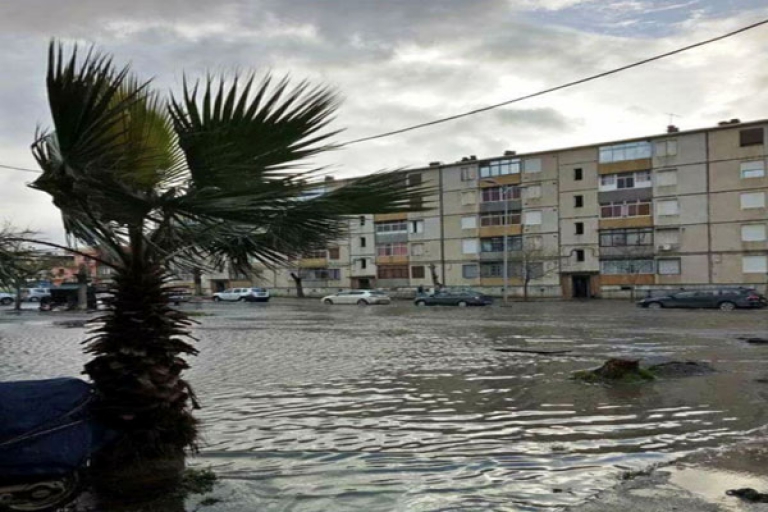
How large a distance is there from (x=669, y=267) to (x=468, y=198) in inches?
770

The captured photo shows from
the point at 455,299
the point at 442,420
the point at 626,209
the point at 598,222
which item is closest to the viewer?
the point at 442,420

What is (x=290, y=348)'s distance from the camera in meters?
17.6

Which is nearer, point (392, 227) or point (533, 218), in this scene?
point (533, 218)

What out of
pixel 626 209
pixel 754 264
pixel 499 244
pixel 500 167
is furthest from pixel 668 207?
pixel 500 167

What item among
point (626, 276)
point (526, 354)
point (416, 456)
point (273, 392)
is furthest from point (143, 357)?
point (626, 276)

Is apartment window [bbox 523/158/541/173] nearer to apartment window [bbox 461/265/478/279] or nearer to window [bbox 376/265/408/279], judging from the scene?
apartment window [bbox 461/265/478/279]

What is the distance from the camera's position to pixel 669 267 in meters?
54.5

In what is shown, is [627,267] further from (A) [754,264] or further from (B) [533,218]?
(B) [533,218]

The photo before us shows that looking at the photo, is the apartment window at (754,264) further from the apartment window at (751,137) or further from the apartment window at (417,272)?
the apartment window at (417,272)

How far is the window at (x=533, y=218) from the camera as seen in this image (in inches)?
2432

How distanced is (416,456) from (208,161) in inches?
137

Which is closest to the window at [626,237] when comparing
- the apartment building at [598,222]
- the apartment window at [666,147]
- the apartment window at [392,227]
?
the apartment building at [598,222]

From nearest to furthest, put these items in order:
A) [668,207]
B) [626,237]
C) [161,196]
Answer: [161,196] < [668,207] < [626,237]

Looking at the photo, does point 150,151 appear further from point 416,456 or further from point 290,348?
point 290,348
